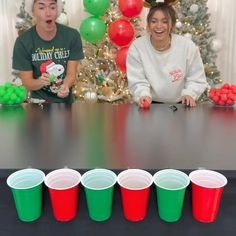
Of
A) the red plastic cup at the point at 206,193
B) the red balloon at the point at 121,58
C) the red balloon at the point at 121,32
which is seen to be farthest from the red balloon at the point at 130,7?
the red plastic cup at the point at 206,193

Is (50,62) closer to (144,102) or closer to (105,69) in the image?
(144,102)

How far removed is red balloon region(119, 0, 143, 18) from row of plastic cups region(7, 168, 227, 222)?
286cm

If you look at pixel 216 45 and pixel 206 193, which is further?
pixel 216 45

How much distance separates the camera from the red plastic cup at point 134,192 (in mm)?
839

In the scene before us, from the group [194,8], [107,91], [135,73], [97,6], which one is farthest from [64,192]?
[194,8]

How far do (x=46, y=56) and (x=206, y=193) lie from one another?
1590 millimetres

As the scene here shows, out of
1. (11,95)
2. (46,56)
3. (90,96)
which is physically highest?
(46,56)

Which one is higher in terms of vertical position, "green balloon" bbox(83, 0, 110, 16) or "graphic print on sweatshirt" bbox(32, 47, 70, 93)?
"green balloon" bbox(83, 0, 110, 16)

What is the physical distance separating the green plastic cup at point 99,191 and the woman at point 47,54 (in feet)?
3.92

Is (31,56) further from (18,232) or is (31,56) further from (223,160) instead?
(223,160)

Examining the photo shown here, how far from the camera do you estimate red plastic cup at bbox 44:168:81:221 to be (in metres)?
0.84

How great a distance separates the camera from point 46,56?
6.92 ft

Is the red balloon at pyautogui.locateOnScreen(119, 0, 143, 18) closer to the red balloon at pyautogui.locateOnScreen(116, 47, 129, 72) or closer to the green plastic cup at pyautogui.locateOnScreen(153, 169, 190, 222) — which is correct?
the red balloon at pyautogui.locateOnScreen(116, 47, 129, 72)

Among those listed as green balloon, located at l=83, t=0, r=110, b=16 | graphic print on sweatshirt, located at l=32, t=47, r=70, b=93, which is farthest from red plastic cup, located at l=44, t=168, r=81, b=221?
green balloon, located at l=83, t=0, r=110, b=16
